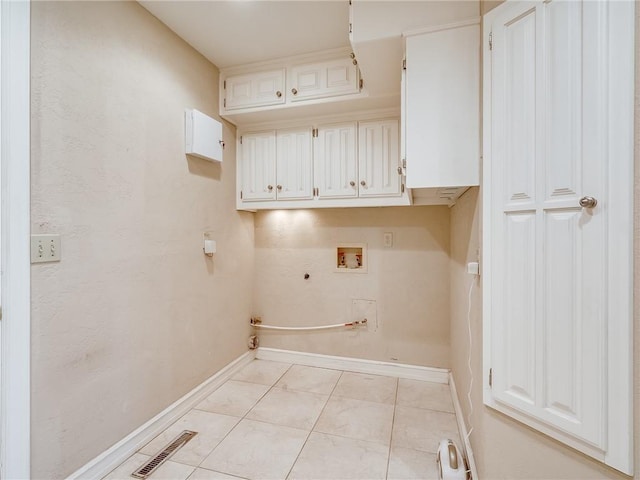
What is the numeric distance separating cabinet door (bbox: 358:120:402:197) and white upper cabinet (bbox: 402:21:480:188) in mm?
866

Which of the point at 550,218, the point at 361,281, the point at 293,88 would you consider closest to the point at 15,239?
the point at 293,88

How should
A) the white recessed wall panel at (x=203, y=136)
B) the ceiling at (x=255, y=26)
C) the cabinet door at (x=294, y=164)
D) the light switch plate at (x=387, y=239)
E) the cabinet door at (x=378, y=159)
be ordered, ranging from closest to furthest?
1. the ceiling at (x=255, y=26)
2. the white recessed wall panel at (x=203, y=136)
3. the cabinet door at (x=378, y=159)
4. the cabinet door at (x=294, y=164)
5. the light switch plate at (x=387, y=239)

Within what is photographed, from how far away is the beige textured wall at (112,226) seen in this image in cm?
137

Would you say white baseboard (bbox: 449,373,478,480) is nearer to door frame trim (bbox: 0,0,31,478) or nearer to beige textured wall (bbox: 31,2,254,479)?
beige textured wall (bbox: 31,2,254,479)

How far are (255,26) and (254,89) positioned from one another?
508 mm

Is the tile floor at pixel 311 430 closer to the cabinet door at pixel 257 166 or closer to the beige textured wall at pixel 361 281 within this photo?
the beige textured wall at pixel 361 281

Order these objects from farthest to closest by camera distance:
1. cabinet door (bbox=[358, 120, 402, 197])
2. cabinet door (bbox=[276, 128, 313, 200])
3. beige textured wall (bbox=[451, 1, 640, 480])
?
cabinet door (bbox=[276, 128, 313, 200]) < cabinet door (bbox=[358, 120, 402, 197]) < beige textured wall (bbox=[451, 1, 640, 480])

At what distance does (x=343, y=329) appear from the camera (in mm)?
2895

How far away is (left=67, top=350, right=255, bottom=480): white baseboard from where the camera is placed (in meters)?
1.55

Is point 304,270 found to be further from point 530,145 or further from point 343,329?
point 530,145

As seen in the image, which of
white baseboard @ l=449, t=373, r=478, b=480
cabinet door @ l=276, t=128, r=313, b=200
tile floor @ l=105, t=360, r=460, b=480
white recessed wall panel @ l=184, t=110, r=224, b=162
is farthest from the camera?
cabinet door @ l=276, t=128, r=313, b=200

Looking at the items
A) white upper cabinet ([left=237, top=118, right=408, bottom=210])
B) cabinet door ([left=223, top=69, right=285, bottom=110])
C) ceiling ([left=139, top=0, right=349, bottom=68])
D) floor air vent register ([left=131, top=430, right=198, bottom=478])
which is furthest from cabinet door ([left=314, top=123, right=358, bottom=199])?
floor air vent register ([left=131, top=430, right=198, bottom=478])

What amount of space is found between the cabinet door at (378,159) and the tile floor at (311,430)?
1613 mm

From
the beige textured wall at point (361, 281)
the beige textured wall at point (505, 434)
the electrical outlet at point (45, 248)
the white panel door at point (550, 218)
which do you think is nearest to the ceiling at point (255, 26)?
the beige textured wall at point (505, 434)
